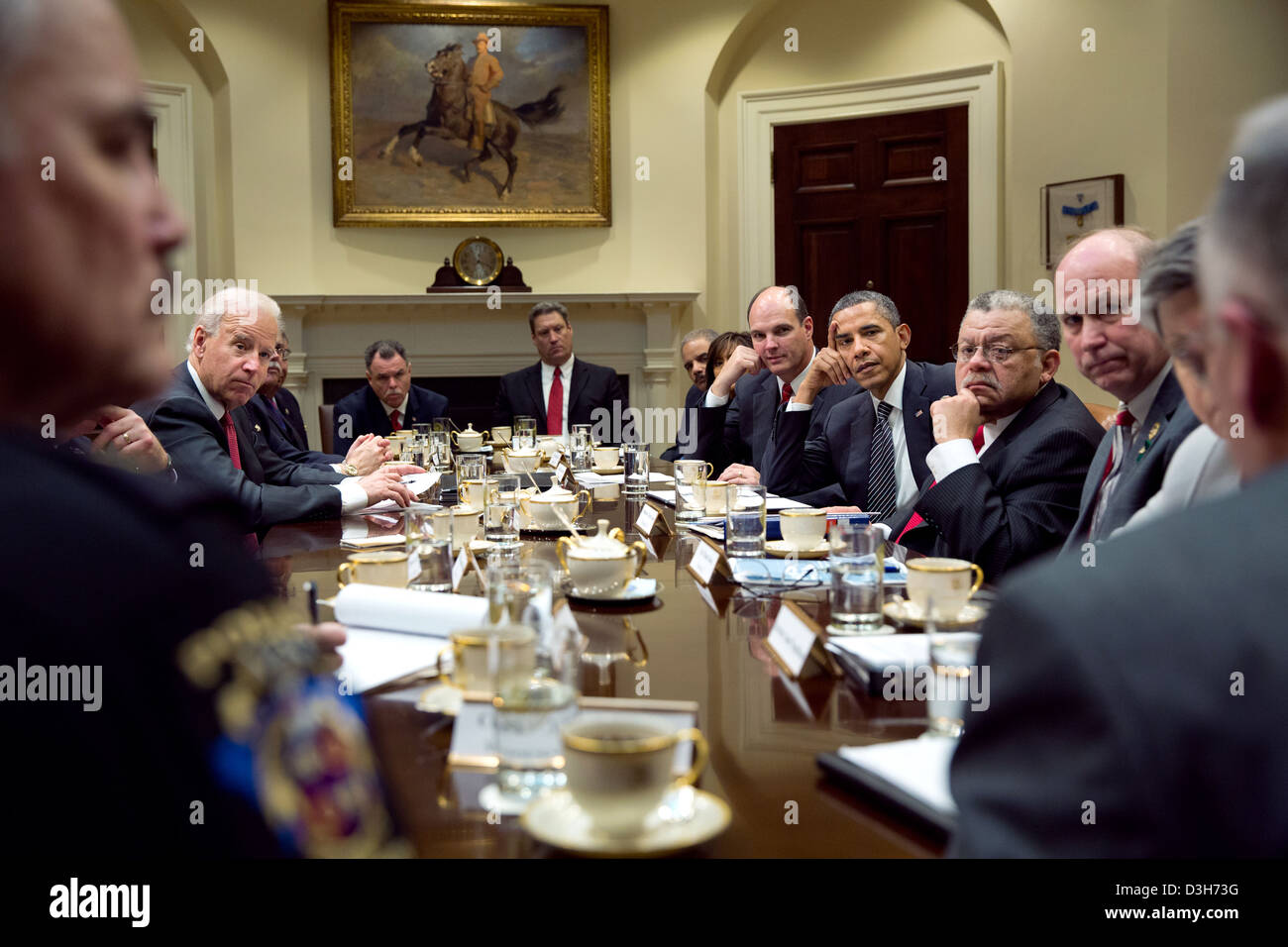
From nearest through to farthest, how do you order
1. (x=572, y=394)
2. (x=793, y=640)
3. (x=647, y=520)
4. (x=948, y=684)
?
1. (x=948, y=684)
2. (x=793, y=640)
3. (x=647, y=520)
4. (x=572, y=394)

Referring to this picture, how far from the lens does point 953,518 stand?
8.73ft

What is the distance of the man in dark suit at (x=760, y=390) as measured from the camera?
4520 millimetres

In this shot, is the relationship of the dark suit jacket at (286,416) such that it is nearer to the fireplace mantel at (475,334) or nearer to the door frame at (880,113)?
the fireplace mantel at (475,334)

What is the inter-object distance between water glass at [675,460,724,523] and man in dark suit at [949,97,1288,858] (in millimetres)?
2494

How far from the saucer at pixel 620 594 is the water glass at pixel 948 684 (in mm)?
834

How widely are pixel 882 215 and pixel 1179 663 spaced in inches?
319

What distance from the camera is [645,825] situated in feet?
3.38

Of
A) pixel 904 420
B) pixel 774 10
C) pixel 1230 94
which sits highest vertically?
pixel 774 10

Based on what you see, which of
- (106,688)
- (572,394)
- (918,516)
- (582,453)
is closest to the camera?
(106,688)

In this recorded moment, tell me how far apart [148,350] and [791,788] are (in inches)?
30.7

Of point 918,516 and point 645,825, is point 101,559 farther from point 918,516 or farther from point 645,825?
point 918,516

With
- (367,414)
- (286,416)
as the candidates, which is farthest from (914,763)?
(367,414)
